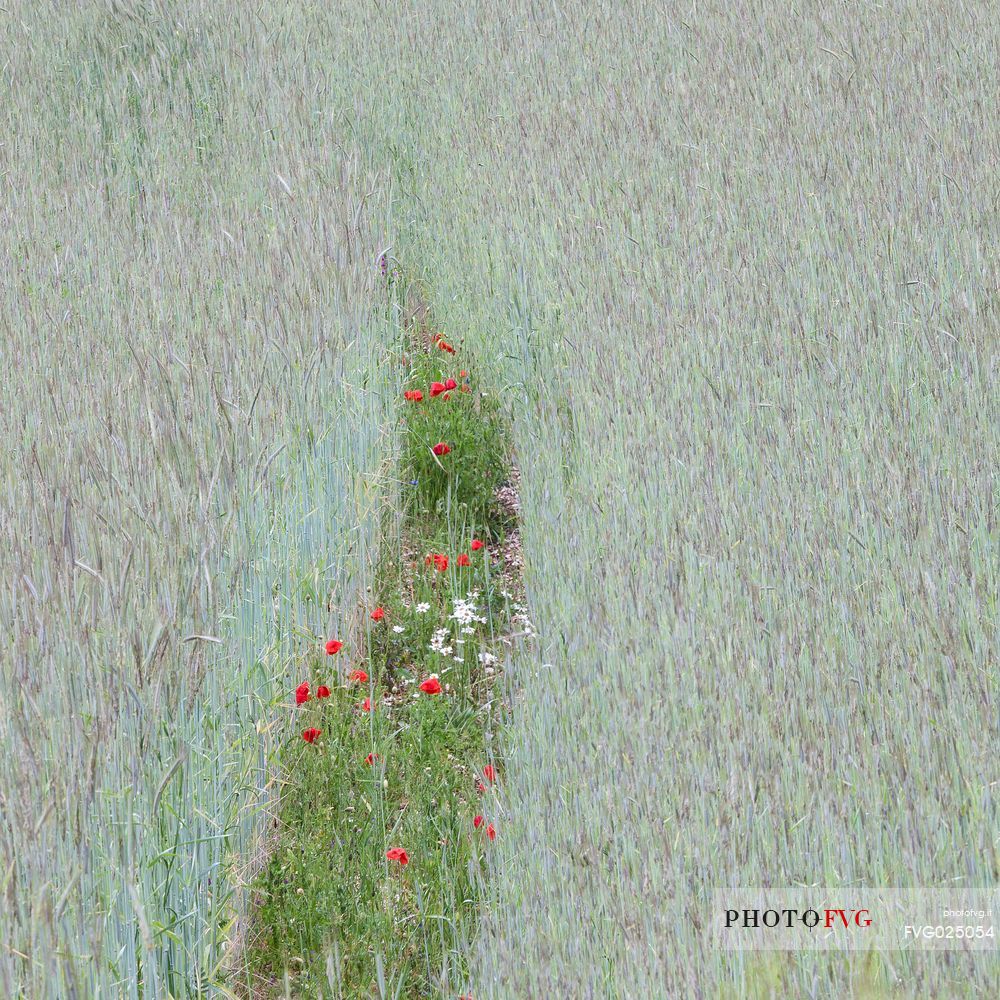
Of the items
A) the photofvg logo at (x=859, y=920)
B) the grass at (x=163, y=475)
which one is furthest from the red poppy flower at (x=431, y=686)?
the photofvg logo at (x=859, y=920)

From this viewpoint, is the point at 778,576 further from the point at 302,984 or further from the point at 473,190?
the point at 473,190

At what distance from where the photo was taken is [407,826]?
2469mm

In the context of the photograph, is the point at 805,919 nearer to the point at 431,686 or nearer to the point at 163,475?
the point at 431,686

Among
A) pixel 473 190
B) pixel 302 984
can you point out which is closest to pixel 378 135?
pixel 473 190

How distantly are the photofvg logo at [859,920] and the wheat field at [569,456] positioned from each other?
29 mm

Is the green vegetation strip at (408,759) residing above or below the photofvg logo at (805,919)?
above

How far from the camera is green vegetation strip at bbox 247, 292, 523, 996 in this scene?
219cm

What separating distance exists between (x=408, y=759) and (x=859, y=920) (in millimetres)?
1271

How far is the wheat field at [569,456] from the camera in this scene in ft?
5.57

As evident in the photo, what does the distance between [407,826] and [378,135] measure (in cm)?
344

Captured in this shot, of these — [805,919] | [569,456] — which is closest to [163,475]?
[569,456]

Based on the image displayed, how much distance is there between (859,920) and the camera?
1.54 meters

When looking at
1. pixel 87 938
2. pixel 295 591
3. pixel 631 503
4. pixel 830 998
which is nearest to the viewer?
pixel 830 998

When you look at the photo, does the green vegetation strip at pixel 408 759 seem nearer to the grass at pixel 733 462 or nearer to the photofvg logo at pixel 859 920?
the grass at pixel 733 462
